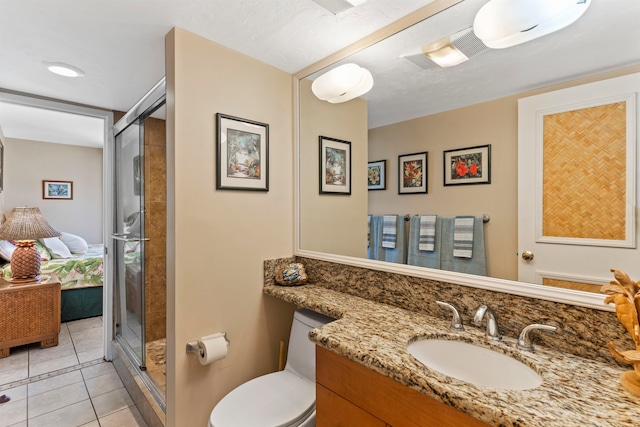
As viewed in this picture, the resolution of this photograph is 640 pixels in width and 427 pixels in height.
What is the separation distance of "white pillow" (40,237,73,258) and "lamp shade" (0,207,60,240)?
52.8 inches

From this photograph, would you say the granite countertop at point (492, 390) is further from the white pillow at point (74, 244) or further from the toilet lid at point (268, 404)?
the white pillow at point (74, 244)

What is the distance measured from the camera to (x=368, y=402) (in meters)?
0.99

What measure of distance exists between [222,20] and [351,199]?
1.07m

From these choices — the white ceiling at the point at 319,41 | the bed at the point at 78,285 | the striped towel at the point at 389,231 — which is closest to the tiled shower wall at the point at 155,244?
the white ceiling at the point at 319,41

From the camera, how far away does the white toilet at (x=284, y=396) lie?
1.30 m

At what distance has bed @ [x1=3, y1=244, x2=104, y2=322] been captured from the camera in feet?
11.6

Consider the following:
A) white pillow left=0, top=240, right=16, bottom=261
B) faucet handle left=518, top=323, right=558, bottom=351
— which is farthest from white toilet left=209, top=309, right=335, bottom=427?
white pillow left=0, top=240, right=16, bottom=261

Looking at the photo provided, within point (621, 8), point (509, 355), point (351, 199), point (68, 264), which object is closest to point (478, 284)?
point (509, 355)

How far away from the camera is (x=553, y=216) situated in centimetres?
108

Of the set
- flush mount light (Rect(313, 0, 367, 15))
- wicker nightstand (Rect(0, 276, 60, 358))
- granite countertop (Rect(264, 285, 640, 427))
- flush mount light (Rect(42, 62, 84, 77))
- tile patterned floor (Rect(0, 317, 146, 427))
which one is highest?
flush mount light (Rect(42, 62, 84, 77))

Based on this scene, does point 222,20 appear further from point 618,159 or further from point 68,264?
point 68,264

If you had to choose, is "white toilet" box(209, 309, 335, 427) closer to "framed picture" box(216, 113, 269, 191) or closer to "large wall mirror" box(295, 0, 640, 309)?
"large wall mirror" box(295, 0, 640, 309)

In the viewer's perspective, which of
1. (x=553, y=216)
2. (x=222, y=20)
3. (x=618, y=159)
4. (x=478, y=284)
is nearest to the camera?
(x=618, y=159)

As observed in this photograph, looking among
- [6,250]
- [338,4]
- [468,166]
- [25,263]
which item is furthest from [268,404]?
[6,250]
